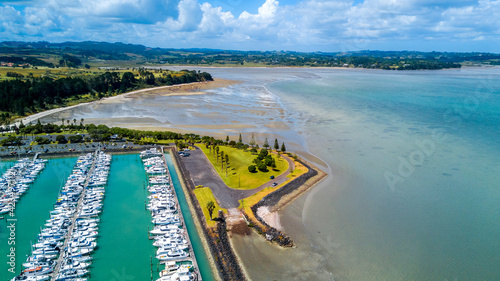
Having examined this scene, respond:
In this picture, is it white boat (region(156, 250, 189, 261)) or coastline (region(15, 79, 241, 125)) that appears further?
coastline (region(15, 79, 241, 125))

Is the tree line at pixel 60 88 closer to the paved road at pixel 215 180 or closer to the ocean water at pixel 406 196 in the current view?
the paved road at pixel 215 180

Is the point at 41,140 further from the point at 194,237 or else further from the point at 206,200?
the point at 194,237

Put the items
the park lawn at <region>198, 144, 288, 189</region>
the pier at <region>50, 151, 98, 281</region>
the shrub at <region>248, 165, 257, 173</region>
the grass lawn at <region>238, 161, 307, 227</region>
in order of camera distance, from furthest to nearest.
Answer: the shrub at <region>248, 165, 257, 173</region> < the park lawn at <region>198, 144, 288, 189</region> < the grass lawn at <region>238, 161, 307, 227</region> < the pier at <region>50, 151, 98, 281</region>

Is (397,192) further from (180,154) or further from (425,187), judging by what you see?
(180,154)

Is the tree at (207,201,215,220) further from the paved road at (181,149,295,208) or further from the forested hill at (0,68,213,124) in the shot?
the forested hill at (0,68,213,124)

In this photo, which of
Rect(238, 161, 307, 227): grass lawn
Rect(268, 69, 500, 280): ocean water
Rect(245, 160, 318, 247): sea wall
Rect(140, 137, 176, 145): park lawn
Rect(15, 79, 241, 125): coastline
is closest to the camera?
Rect(268, 69, 500, 280): ocean water

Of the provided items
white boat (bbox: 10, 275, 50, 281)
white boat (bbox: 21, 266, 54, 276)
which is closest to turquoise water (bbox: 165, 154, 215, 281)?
white boat (bbox: 21, 266, 54, 276)

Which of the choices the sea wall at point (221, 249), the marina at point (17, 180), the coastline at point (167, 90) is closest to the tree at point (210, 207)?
the sea wall at point (221, 249)
